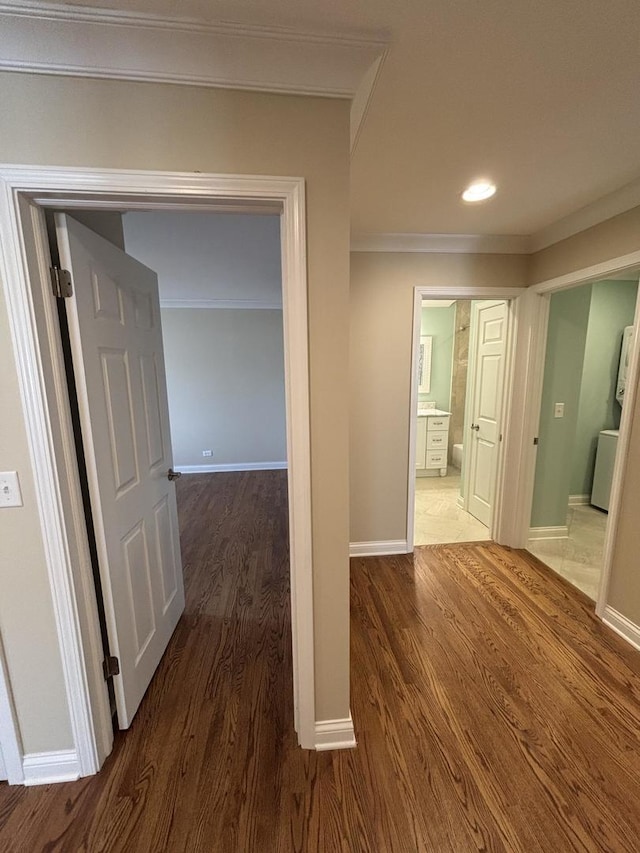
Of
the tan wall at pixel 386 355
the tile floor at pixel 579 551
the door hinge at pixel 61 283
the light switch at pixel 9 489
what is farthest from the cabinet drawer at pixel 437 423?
the light switch at pixel 9 489

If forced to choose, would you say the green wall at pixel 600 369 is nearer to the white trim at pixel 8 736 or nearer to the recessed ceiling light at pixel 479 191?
the recessed ceiling light at pixel 479 191

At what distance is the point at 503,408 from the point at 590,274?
105 centimetres

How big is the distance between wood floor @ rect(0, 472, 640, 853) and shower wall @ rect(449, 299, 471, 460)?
316 centimetres

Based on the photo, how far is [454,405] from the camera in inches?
204

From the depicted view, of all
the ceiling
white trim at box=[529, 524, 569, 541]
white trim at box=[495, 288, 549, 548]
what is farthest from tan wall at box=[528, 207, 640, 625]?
white trim at box=[529, 524, 569, 541]

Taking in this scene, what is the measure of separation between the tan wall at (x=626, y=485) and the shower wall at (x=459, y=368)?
8.93ft

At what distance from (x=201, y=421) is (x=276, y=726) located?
14.2 ft

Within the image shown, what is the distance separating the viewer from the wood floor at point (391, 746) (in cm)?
116

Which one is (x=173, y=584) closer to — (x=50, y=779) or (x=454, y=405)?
(x=50, y=779)

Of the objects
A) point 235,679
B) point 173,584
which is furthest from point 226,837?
point 173,584

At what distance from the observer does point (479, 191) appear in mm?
1871

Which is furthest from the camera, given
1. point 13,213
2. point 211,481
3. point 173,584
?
point 211,481

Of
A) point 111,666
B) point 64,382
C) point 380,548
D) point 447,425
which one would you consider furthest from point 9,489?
point 447,425

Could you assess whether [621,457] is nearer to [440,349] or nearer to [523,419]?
[523,419]
